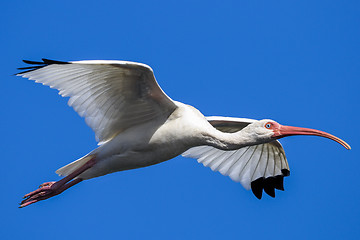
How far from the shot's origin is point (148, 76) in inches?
444

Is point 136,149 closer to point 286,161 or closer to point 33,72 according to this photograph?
point 33,72

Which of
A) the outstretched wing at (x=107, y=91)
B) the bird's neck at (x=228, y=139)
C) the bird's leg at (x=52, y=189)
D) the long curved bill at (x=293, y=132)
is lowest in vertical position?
the bird's leg at (x=52, y=189)

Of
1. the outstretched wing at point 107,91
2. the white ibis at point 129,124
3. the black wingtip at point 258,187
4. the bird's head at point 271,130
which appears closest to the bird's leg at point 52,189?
the white ibis at point 129,124

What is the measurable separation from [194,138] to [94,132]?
1.98 meters

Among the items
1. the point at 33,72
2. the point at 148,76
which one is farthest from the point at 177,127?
the point at 33,72

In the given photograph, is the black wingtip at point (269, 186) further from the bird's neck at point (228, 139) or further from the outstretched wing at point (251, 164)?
the bird's neck at point (228, 139)

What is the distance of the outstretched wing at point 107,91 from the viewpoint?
11.1 m

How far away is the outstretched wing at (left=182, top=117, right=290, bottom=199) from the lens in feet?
48.0

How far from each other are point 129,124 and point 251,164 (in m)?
→ 3.75

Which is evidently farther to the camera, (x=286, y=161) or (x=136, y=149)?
(x=286, y=161)

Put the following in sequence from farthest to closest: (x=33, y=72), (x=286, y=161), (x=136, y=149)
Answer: (x=286, y=161) → (x=136, y=149) → (x=33, y=72)

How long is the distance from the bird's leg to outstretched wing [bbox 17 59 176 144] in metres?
0.83

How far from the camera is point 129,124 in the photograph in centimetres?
1234

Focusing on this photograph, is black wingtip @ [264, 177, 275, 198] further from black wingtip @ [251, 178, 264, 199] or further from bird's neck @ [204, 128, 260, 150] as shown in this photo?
bird's neck @ [204, 128, 260, 150]
